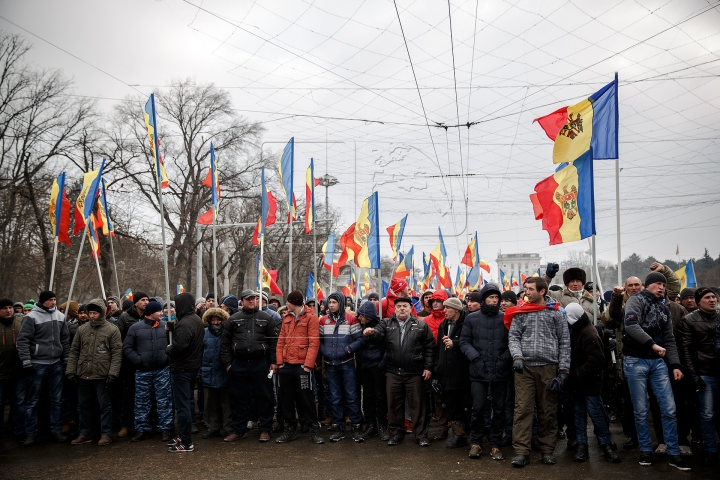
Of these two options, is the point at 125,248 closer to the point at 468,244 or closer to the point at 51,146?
the point at 51,146

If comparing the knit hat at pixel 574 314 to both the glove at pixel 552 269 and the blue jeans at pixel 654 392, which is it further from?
the glove at pixel 552 269

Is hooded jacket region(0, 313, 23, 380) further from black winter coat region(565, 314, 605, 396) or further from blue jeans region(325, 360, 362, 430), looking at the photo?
black winter coat region(565, 314, 605, 396)

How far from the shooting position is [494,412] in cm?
680

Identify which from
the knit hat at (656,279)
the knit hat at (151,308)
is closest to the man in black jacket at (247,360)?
the knit hat at (151,308)

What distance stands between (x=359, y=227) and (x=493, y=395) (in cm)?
502

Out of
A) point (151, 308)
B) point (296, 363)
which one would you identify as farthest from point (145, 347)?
point (296, 363)

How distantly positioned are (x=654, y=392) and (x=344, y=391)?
401 centimetres

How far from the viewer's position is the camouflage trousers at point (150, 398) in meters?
7.96

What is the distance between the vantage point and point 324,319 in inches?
326

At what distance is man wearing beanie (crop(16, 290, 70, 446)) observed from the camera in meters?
7.97

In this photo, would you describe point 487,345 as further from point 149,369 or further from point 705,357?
point 149,369

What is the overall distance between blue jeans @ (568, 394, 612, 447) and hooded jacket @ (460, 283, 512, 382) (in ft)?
2.77

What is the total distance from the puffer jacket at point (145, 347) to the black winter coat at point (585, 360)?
5.49 metres

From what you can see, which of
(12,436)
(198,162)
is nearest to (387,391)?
(12,436)
